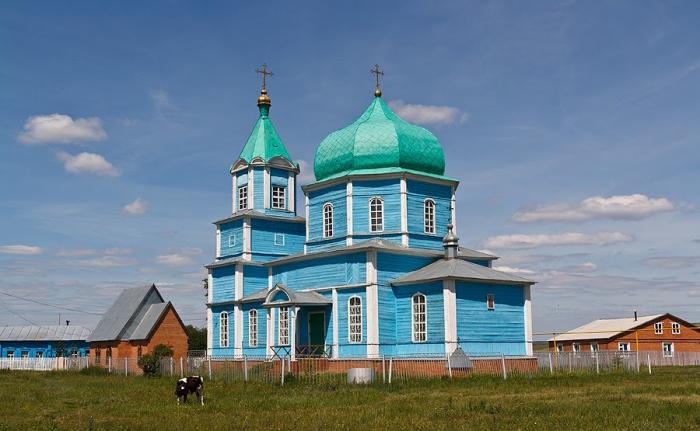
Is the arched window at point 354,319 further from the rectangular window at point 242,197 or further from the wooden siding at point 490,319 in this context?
the rectangular window at point 242,197

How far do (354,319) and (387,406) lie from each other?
42.6 feet

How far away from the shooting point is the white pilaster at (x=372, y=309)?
2867cm

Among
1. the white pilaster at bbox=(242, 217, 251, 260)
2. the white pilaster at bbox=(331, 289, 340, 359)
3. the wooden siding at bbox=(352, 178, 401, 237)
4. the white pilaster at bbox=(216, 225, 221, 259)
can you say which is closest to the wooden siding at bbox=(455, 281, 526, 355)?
the wooden siding at bbox=(352, 178, 401, 237)

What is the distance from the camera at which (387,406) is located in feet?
54.7

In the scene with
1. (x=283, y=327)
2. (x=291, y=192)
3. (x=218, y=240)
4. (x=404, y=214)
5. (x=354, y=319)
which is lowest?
(x=283, y=327)

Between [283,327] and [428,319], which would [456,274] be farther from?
[283,327]

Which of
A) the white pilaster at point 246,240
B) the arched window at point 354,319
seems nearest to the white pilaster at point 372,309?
the arched window at point 354,319

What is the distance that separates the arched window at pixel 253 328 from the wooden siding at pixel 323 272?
5.69 ft

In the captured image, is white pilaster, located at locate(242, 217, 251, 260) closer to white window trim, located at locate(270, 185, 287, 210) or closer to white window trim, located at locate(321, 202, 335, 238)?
white window trim, located at locate(270, 185, 287, 210)

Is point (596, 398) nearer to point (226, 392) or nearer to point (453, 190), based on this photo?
point (226, 392)

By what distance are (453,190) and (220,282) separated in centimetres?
1162

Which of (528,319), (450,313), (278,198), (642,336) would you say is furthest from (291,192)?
(642,336)

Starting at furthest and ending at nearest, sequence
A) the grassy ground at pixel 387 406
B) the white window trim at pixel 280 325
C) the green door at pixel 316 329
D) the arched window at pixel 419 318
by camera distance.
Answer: the green door at pixel 316 329 → the white window trim at pixel 280 325 → the arched window at pixel 419 318 → the grassy ground at pixel 387 406

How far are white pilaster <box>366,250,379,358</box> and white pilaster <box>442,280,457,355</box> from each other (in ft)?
8.68
